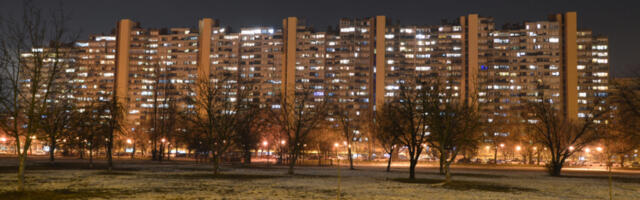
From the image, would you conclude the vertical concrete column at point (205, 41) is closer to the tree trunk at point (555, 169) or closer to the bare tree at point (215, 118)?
the bare tree at point (215, 118)

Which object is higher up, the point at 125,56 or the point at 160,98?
the point at 125,56

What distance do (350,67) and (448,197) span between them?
169 meters

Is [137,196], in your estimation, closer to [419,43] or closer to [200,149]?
[200,149]

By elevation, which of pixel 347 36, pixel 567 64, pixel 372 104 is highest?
pixel 347 36

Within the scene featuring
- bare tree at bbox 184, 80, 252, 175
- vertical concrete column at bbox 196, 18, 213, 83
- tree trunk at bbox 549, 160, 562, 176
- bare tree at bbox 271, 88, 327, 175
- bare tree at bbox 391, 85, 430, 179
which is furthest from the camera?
vertical concrete column at bbox 196, 18, 213, 83

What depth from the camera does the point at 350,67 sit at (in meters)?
191

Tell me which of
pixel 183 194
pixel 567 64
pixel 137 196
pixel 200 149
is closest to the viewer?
pixel 137 196

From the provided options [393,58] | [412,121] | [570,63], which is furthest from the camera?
[393,58]

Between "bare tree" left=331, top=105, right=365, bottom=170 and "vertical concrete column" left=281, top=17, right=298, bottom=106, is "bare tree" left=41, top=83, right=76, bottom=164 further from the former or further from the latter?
"vertical concrete column" left=281, top=17, right=298, bottom=106

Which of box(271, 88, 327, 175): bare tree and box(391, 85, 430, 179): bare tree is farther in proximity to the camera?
box(271, 88, 327, 175): bare tree

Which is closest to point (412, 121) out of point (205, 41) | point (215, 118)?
point (215, 118)

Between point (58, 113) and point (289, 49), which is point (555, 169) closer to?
point (58, 113)

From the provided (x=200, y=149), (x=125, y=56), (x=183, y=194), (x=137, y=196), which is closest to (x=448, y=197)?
(x=183, y=194)

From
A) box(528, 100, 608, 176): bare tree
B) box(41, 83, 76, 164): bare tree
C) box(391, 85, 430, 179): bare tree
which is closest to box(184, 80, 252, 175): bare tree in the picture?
box(41, 83, 76, 164): bare tree
